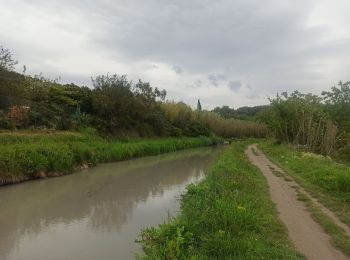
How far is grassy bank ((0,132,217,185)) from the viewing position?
1670 centimetres

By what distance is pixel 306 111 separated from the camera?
3556 cm

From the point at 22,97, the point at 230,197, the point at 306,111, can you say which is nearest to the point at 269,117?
the point at 306,111

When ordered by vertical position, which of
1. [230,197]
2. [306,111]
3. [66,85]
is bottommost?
[230,197]

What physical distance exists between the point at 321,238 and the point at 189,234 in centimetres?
236

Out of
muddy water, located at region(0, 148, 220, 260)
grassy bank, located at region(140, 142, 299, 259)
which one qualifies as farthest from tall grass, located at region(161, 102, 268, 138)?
grassy bank, located at region(140, 142, 299, 259)

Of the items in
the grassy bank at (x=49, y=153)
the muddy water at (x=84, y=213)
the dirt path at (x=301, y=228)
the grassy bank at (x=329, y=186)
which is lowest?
the muddy water at (x=84, y=213)

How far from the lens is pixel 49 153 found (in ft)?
62.1

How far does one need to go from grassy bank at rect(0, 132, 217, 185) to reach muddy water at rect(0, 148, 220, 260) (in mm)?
657

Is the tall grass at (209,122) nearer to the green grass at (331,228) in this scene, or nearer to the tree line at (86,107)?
the tree line at (86,107)

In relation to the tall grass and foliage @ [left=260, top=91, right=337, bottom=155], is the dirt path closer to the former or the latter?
foliage @ [left=260, top=91, right=337, bottom=155]

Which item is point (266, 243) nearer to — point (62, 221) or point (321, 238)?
point (321, 238)

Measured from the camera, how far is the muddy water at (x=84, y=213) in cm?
853

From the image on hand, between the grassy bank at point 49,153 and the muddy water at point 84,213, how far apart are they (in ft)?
2.15

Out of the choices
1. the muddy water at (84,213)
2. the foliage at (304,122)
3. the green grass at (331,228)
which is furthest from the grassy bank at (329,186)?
the foliage at (304,122)
